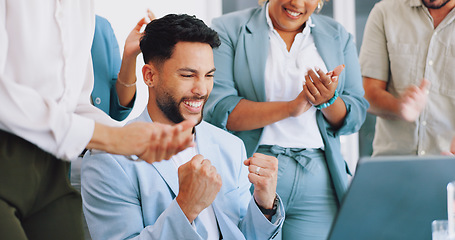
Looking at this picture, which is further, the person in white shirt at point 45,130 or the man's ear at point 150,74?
the man's ear at point 150,74

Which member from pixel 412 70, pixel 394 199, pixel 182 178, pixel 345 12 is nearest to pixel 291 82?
pixel 412 70

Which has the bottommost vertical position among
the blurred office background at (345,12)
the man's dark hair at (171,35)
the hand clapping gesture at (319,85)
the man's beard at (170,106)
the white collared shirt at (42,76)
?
the blurred office background at (345,12)

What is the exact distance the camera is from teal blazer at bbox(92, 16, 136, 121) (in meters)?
1.88

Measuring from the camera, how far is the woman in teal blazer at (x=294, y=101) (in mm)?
1872

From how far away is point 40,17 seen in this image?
3.33 ft

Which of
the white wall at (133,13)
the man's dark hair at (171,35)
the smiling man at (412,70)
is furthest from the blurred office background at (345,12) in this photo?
the man's dark hair at (171,35)

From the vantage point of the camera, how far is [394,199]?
1.00 m

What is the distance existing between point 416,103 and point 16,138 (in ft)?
4.09

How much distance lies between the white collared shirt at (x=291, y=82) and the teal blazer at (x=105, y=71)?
532 millimetres

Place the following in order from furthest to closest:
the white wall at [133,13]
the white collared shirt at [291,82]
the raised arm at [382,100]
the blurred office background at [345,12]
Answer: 1. the blurred office background at [345,12]
2. the white wall at [133,13]
3. the raised arm at [382,100]
4. the white collared shirt at [291,82]

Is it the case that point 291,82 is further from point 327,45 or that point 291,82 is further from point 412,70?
point 412,70

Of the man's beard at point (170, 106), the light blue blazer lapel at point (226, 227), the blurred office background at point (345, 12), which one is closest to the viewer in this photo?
the light blue blazer lapel at point (226, 227)

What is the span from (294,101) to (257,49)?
275 mm

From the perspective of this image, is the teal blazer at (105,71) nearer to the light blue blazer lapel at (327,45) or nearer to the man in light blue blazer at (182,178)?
the man in light blue blazer at (182,178)
